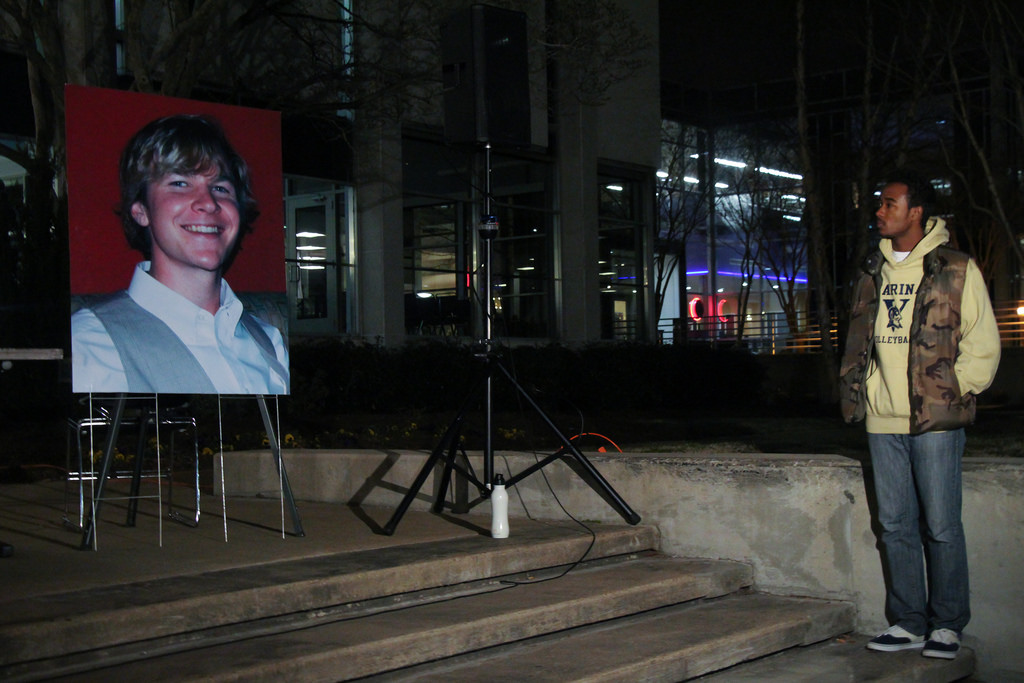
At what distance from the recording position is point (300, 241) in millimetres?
18828

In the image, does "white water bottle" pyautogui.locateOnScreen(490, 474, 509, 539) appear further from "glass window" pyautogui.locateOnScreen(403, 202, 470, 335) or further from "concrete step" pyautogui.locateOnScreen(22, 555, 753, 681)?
"glass window" pyautogui.locateOnScreen(403, 202, 470, 335)

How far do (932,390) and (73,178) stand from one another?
4512mm

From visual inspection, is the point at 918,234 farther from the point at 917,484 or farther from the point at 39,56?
the point at 39,56

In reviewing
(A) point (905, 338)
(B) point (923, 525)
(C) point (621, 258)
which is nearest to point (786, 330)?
(C) point (621, 258)

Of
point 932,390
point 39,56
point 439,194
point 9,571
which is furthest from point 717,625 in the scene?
point 439,194

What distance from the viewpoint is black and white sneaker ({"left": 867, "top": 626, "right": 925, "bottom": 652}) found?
5348mm

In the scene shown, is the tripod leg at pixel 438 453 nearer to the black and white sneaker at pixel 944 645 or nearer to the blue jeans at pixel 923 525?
the blue jeans at pixel 923 525

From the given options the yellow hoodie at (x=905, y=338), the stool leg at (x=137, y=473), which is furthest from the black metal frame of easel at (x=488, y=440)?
the yellow hoodie at (x=905, y=338)

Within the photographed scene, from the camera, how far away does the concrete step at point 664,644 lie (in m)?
4.54

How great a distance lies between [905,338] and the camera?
520cm

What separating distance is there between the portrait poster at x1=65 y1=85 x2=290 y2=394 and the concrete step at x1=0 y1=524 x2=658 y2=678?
52.2 inches

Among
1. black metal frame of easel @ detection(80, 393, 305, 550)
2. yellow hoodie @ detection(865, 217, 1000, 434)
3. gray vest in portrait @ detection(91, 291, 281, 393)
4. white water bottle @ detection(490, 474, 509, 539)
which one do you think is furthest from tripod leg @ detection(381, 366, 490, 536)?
yellow hoodie @ detection(865, 217, 1000, 434)

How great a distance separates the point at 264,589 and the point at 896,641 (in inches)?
122

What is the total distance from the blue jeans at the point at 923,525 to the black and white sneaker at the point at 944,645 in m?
0.04
